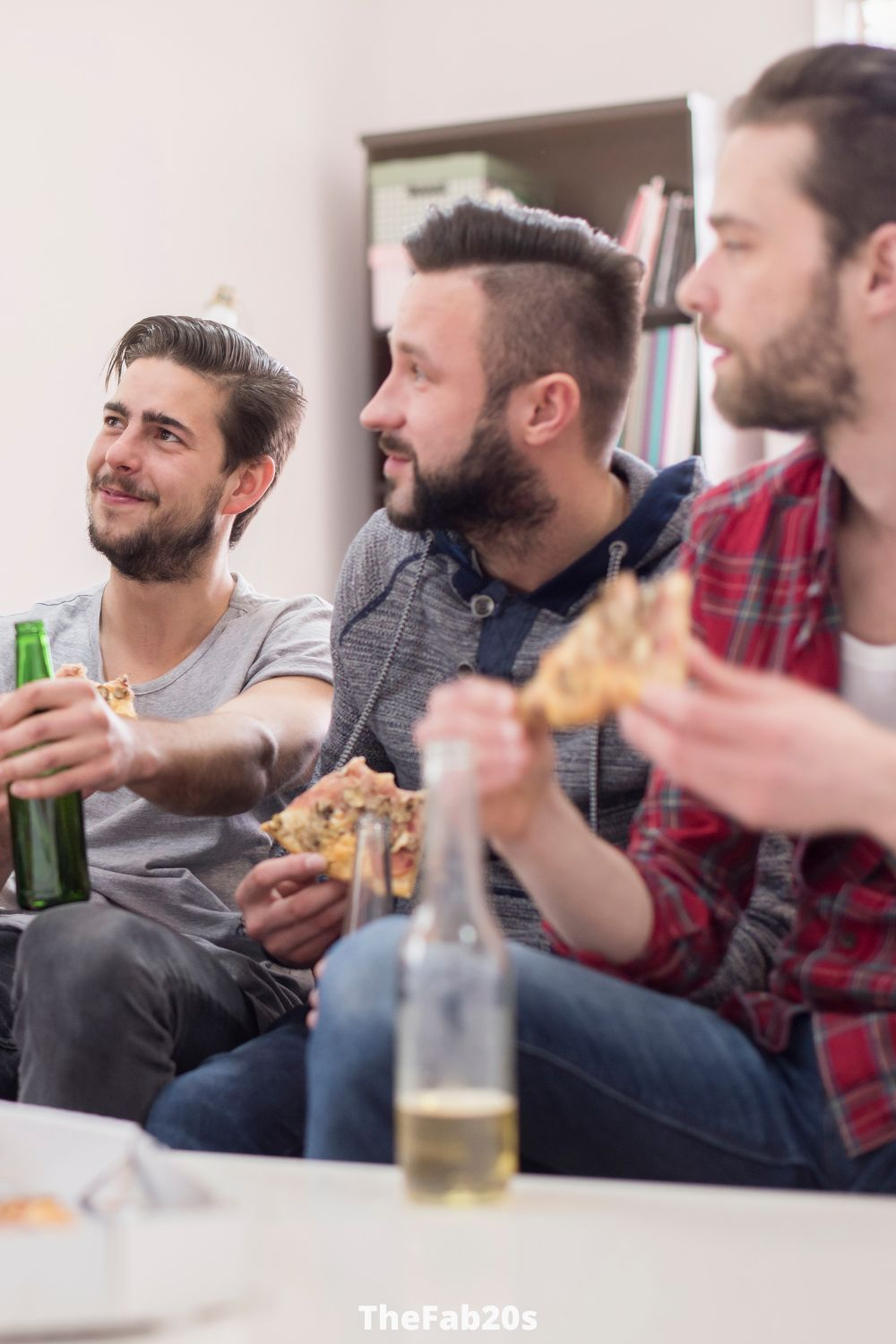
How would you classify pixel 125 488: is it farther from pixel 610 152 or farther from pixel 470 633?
pixel 610 152

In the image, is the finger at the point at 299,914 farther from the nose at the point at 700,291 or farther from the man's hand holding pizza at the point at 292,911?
the nose at the point at 700,291

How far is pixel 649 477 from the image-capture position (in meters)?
1.77

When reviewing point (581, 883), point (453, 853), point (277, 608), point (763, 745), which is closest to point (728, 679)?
point (763, 745)

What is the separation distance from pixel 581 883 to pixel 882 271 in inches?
20.5

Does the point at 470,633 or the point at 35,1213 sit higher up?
the point at 470,633

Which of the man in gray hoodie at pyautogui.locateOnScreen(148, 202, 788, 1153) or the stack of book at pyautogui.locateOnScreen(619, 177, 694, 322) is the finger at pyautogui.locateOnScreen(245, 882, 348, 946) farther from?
the stack of book at pyautogui.locateOnScreen(619, 177, 694, 322)

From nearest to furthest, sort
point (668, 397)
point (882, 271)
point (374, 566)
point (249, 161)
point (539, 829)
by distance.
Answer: point (539, 829), point (882, 271), point (374, 566), point (668, 397), point (249, 161)

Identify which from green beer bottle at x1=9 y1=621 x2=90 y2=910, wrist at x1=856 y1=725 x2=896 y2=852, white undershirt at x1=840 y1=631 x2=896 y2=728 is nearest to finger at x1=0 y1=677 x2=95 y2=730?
green beer bottle at x1=9 y1=621 x2=90 y2=910

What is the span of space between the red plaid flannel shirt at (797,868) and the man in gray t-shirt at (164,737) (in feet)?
1.63

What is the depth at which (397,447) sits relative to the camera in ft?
5.81

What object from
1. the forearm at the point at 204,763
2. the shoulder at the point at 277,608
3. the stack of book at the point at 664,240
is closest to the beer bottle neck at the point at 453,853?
the forearm at the point at 204,763

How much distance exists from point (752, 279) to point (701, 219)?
2.33m

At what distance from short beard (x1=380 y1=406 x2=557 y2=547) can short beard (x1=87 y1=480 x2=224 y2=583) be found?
0.37 meters

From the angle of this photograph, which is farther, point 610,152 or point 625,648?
point 610,152
